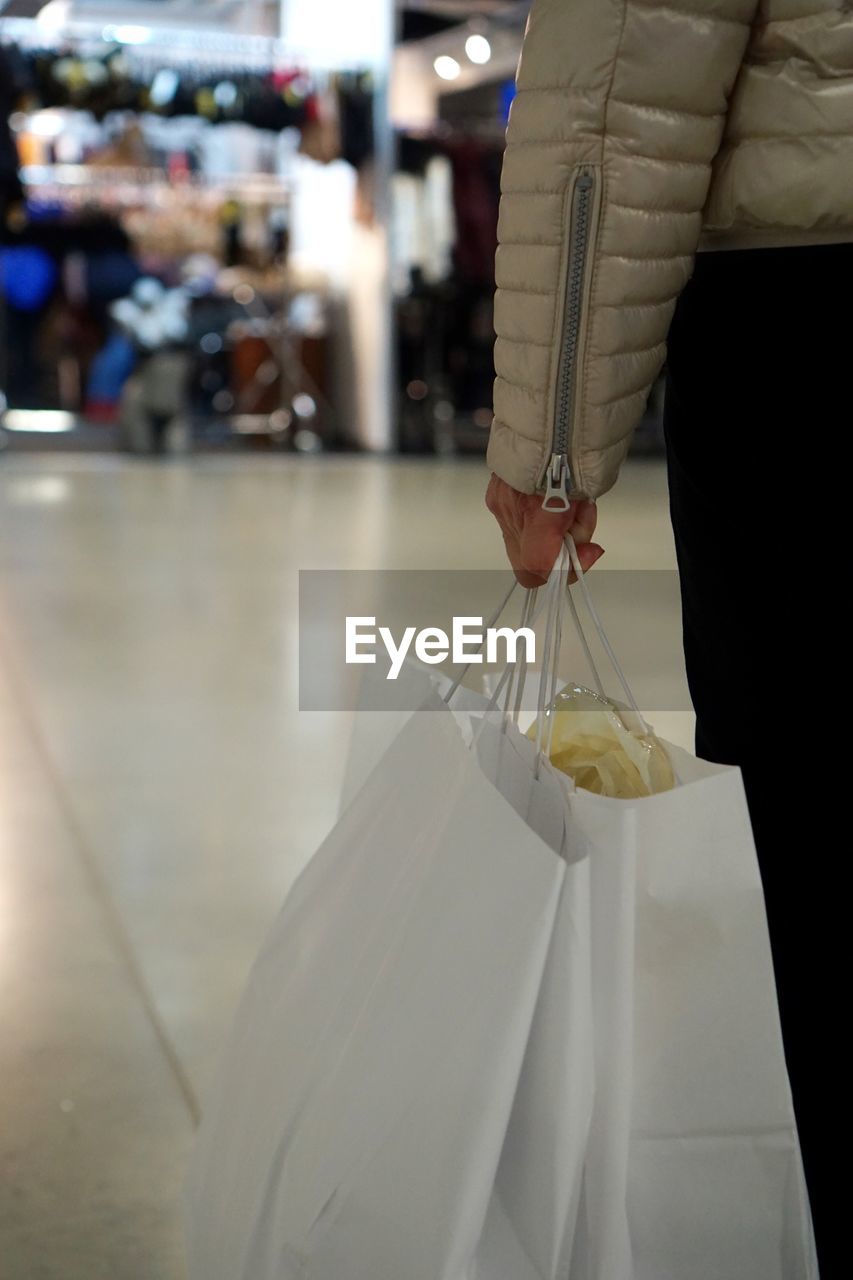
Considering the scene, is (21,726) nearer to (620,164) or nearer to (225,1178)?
(225,1178)

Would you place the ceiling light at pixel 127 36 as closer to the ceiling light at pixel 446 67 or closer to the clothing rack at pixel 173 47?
the clothing rack at pixel 173 47

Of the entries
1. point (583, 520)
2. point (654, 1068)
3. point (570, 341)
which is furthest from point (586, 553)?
point (654, 1068)

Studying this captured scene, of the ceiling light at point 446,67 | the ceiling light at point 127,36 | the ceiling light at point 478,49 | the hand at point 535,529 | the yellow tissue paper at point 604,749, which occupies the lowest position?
the ceiling light at point 446,67

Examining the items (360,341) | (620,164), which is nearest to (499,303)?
(620,164)

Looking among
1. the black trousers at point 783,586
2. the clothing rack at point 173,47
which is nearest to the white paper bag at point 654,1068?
the black trousers at point 783,586

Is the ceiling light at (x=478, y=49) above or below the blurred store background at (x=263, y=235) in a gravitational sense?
above

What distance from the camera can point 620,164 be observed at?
0.86 metres

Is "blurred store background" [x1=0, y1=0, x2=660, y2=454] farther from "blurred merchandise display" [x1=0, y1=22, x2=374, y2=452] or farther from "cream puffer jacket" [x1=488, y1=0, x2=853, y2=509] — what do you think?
"cream puffer jacket" [x1=488, y1=0, x2=853, y2=509]

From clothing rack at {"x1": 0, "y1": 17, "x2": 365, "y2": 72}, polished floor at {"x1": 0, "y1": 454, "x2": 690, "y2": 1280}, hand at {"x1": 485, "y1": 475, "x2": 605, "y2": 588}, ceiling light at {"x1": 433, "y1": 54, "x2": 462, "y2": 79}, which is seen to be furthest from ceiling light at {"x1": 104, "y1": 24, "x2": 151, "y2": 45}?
hand at {"x1": 485, "y1": 475, "x2": 605, "y2": 588}

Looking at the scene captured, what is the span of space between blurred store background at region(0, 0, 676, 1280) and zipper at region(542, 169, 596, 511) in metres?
0.74

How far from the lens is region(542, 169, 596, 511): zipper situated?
87cm

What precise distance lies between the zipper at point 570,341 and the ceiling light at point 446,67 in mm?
8616

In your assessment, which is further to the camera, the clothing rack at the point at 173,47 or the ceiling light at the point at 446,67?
the ceiling light at the point at 446,67

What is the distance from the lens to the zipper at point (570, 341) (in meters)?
0.87
